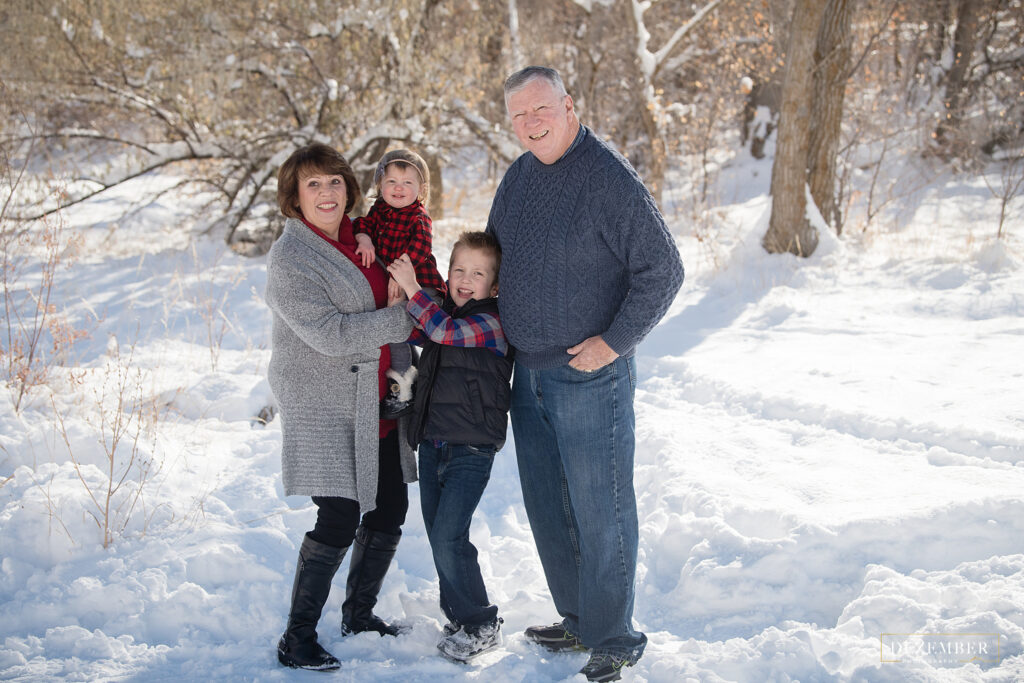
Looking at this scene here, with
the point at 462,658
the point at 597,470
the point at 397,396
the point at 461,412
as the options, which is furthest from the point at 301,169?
the point at 462,658

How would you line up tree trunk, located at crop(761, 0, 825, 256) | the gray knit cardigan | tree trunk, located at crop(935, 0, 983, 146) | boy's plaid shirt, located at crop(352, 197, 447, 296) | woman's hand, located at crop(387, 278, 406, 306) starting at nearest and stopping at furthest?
1. the gray knit cardigan
2. woman's hand, located at crop(387, 278, 406, 306)
3. boy's plaid shirt, located at crop(352, 197, 447, 296)
4. tree trunk, located at crop(761, 0, 825, 256)
5. tree trunk, located at crop(935, 0, 983, 146)

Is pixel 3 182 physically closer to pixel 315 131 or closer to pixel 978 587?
pixel 315 131

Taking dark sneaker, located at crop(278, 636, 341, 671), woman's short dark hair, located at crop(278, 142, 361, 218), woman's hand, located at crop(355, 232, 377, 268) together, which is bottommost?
dark sneaker, located at crop(278, 636, 341, 671)

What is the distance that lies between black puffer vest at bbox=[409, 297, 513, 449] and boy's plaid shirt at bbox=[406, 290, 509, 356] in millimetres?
39

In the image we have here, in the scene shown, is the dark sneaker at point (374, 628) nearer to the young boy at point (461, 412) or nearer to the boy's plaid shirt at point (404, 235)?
the young boy at point (461, 412)

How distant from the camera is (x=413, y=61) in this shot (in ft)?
27.1

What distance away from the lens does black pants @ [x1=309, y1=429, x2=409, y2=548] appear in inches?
100

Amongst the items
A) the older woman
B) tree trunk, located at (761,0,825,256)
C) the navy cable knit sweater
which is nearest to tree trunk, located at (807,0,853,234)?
tree trunk, located at (761,0,825,256)

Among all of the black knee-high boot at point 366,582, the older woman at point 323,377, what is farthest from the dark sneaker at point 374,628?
the older woman at point 323,377

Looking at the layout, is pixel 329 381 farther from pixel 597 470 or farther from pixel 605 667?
pixel 605 667

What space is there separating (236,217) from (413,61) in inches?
109

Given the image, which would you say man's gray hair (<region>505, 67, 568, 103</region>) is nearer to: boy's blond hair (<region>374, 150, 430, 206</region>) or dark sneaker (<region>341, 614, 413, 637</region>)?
boy's blond hair (<region>374, 150, 430, 206</region>)

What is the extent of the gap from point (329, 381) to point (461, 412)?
0.48 metres

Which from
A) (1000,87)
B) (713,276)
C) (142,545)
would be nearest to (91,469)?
(142,545)
